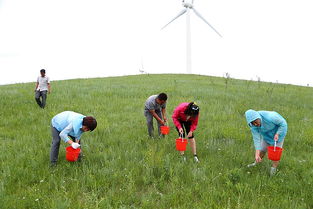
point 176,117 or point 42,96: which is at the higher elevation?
point 42,96

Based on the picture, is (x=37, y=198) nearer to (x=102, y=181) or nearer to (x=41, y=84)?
(x=102, y=181)

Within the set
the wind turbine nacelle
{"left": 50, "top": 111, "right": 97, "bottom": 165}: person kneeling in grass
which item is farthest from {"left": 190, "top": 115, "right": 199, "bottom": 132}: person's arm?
the wind turbine nacelle

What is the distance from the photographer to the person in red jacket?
16.3ft

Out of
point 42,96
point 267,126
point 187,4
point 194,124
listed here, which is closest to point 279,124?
point 267,126

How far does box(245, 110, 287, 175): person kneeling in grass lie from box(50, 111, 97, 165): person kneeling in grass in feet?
8.20

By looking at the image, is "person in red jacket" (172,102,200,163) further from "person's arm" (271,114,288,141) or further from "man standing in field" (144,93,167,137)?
"person's arm" (271,114,288,141)

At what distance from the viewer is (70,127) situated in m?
4.48

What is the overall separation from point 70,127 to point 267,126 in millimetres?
3235

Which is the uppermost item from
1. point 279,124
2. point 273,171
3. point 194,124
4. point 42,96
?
point 42,96

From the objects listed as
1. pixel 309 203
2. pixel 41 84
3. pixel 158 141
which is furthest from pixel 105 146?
pixel 41 84

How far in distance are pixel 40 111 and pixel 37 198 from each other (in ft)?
18.7

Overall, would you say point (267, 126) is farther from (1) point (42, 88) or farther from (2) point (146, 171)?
(1) point (42, 88)

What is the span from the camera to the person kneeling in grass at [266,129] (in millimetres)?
4340

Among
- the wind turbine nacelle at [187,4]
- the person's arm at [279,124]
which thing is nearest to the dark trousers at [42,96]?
the person's arm at [279,124]
